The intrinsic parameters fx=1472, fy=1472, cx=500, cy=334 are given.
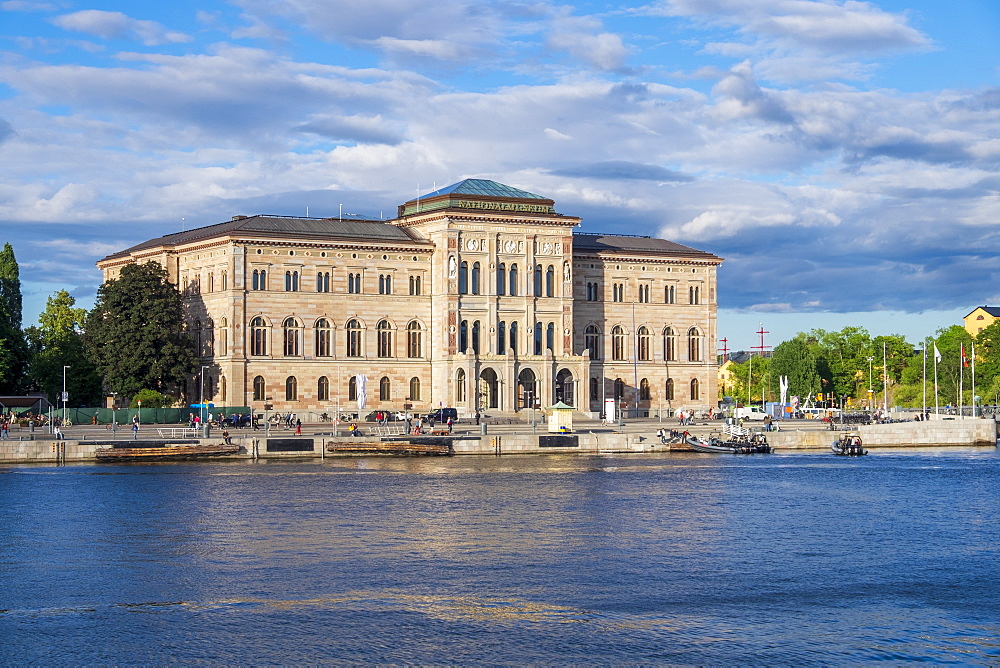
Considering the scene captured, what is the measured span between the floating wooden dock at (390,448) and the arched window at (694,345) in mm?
49251

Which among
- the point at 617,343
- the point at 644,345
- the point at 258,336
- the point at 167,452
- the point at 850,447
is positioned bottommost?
the point at 850,447

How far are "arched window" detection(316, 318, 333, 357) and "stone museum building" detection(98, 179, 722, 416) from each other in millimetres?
98

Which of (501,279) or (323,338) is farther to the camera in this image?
(501,279)

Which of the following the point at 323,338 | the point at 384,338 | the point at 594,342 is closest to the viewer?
the point at 323,338

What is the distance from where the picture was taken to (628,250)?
139 metres

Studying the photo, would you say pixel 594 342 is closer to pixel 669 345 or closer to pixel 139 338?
pixel 669 345

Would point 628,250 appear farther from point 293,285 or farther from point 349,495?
point 349,495

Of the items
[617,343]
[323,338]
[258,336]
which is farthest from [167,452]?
[617,343]

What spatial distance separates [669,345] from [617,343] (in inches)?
226

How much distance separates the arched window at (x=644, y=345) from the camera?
139250 millimetres

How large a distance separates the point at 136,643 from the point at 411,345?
8896cm

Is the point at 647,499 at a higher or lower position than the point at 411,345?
lower

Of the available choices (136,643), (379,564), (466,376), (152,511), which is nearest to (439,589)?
(379,564)

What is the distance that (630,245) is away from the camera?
143m
